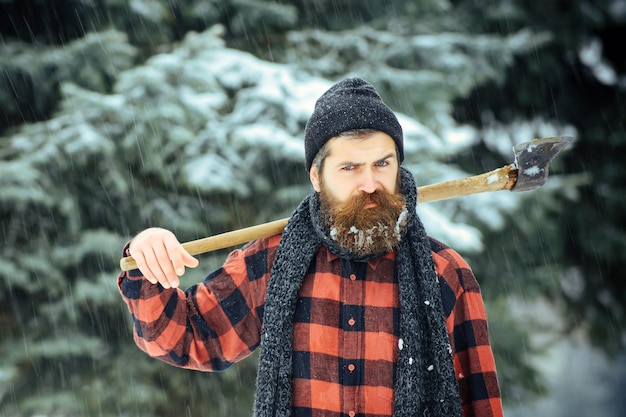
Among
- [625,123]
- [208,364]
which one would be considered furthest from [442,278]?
[625,123]

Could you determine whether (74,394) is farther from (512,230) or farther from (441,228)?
(512,230)

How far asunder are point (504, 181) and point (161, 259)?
1.05 meters

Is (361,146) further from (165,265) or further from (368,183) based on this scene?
(165,265)

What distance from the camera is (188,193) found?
15.4ft

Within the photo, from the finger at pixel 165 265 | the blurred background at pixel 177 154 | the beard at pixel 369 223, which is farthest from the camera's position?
the blurred background at pixel 177 154

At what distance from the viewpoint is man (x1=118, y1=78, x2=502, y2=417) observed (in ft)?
5.76

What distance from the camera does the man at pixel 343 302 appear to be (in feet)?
5.76

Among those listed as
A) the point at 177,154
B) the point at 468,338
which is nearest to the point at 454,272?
the point at 468,338

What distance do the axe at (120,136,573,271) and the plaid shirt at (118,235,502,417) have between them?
10cm

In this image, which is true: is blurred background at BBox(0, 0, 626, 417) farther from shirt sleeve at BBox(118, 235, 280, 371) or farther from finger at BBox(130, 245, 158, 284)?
finger at BBox(130, 245, 158, 284)

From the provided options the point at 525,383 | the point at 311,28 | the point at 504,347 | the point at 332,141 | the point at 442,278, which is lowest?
the point at 525,383

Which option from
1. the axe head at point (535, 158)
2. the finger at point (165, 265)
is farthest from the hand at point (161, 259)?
the axe head at point (535, 158)

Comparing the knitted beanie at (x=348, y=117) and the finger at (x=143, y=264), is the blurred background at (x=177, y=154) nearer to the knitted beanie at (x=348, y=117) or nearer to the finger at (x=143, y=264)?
the knitted beanie at (x=348, y=117)

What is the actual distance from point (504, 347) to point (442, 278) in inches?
161
